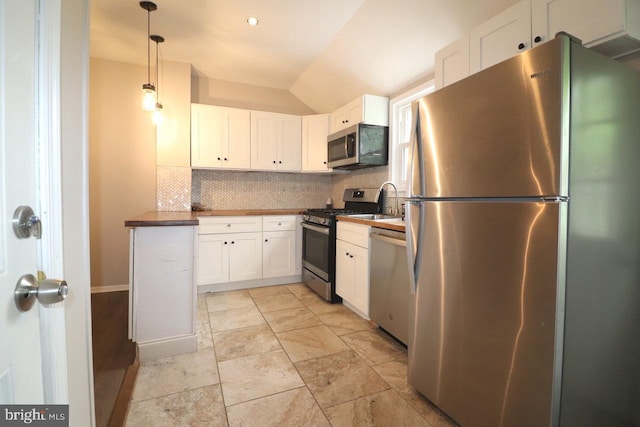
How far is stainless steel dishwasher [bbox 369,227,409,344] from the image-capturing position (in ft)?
6.97

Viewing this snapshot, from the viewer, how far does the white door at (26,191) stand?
0.56 meters

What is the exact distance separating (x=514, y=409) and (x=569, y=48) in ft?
4.44

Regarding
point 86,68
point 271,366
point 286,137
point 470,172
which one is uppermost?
point 286,137

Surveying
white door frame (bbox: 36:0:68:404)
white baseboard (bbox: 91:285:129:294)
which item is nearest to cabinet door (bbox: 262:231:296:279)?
white baseboard (bbox: 91:285:129:294)

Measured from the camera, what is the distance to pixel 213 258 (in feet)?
11.2

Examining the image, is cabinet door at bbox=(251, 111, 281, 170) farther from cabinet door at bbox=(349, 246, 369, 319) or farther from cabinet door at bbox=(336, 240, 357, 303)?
cabinet door at bbox=(349, 246, 369, 319)

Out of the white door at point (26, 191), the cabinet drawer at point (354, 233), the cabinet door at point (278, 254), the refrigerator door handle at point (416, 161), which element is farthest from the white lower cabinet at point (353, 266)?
the white door at point (26, 191)

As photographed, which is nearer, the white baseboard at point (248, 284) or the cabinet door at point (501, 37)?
the cabinet door at point (501, 37)

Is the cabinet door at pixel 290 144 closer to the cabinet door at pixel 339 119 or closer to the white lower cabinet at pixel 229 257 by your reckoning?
the cabinet door at pixel 339 119

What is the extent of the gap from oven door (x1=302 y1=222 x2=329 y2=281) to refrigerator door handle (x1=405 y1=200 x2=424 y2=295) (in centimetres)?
158

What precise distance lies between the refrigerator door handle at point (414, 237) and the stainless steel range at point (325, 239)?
150 cm

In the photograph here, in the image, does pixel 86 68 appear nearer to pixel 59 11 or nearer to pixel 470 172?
pixel 59 11

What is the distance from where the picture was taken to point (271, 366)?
1975 mm

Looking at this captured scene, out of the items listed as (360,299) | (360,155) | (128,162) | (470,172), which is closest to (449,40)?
(360,155)
